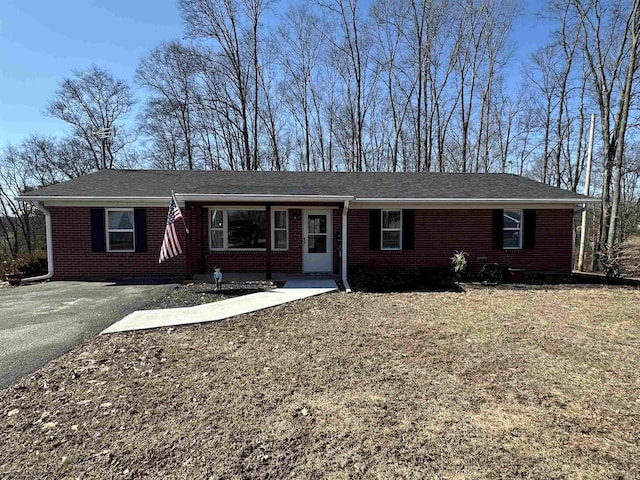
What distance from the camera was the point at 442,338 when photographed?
516cm

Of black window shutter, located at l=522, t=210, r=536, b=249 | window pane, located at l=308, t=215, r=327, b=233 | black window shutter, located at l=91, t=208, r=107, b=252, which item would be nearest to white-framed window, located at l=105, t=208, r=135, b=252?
black window shutter, located at l=91, t=208, r=107, b=252

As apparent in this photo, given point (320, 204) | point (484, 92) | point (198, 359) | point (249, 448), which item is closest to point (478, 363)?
point (249, 448)

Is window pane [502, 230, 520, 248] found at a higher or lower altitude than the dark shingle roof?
lower

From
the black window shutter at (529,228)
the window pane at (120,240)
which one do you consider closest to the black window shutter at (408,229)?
the black window shutter at (529,228)

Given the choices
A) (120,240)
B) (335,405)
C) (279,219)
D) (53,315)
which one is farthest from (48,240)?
(335,405)

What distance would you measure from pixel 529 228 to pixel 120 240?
12687 mm

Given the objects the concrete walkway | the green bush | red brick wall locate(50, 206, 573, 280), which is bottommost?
the concrete walkway

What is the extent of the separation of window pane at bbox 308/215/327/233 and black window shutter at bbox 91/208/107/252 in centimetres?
616

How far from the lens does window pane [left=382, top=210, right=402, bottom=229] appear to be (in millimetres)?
10992

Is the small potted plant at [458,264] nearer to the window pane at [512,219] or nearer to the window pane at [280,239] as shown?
the window pane at [512,219]

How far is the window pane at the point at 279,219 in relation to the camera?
1088 centimetres

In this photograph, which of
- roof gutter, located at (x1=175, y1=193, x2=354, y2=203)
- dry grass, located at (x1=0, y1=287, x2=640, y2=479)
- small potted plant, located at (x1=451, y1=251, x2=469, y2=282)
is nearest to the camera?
dry grass, located at (x1=0, y1=287, x2=640, y2=479)

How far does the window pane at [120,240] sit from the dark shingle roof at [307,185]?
1250mm

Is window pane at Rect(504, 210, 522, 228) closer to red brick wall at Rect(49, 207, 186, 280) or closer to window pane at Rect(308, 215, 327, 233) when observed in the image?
window pane at Rect(308, 215, 327, 233)
